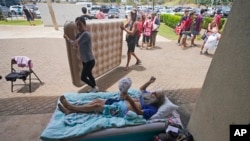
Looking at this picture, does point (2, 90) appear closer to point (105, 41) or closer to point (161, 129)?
point (105, 41)

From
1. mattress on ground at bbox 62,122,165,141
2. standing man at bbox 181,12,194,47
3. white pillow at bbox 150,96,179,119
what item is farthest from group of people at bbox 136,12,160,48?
mattress on ground at bbox 62,122,165,141

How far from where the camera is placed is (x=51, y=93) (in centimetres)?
593

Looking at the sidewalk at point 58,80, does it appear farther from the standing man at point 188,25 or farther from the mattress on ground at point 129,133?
the mattress on ground at point 129,133

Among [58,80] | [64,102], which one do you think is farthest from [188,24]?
[64,102]

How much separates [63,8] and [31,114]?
18.8m

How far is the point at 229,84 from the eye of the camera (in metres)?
2.79

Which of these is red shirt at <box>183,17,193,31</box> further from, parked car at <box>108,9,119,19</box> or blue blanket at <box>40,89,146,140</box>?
parked car at <box>108,9,119,19</box>

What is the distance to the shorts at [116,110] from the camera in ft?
12.9

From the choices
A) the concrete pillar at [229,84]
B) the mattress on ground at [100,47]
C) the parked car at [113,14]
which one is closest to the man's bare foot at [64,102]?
the mattress on ground at [100,47]

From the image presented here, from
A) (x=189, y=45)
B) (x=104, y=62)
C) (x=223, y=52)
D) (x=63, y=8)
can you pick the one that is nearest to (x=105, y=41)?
(x=104, y=62)

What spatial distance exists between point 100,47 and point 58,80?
1725 millimetres

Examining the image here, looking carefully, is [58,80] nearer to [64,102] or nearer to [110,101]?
[64,102]

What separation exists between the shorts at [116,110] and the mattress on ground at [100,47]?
2.01 metres

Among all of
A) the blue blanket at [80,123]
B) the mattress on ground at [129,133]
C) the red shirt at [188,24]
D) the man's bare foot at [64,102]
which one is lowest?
the mattress on ground at [129,133]
